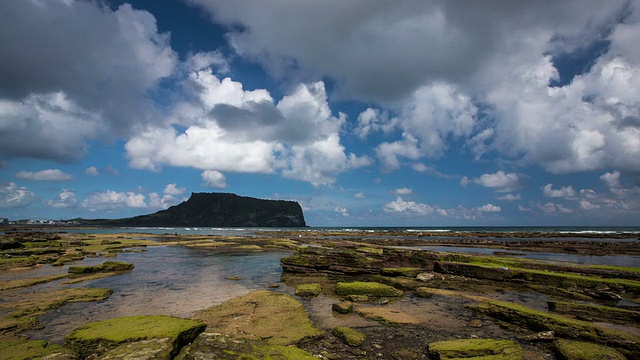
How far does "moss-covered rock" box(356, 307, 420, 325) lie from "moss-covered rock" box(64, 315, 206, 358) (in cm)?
817

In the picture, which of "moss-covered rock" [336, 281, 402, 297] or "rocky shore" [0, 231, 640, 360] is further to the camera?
"moss-covered rock" [336, 281, 402, 297]

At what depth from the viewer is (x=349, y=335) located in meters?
11.7

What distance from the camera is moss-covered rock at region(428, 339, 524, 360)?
9.82m

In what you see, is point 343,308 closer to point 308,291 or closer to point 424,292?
point 308,291

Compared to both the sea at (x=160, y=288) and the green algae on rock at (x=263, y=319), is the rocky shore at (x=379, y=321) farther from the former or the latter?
the sea at (x=160, y=288)

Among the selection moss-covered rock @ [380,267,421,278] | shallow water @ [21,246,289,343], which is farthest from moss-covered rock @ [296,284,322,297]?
moss-covered rock @ [380,267,421,278]

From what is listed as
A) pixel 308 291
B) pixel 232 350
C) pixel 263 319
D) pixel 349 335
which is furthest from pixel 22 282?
pixel 349 335

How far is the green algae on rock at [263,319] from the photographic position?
12.0 m

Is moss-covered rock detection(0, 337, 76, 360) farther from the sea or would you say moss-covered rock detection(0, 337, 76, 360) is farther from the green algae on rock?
the green algae on rock

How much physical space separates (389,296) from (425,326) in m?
5.57

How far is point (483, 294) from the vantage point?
19969 mm

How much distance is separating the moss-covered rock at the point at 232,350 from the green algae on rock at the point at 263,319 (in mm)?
2570

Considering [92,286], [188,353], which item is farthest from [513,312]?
[92,286]

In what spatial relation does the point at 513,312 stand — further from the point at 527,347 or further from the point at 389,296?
the point at 389,296
